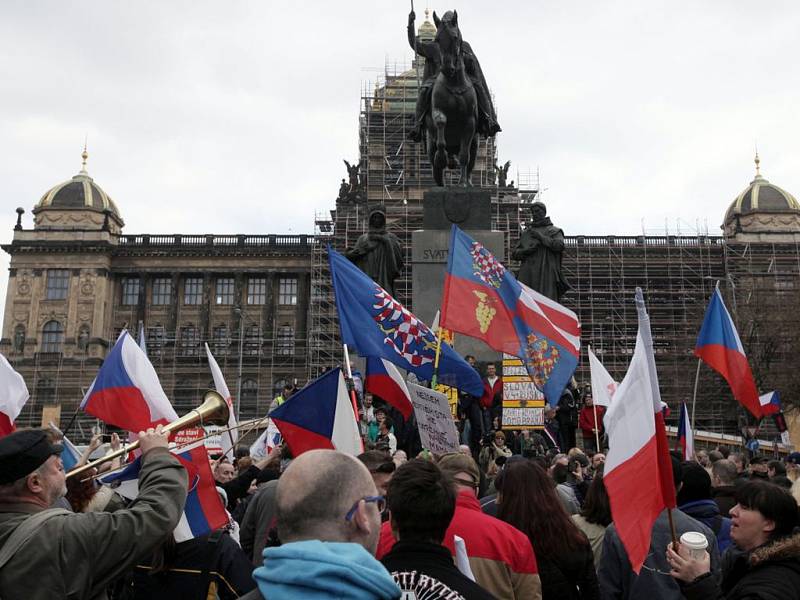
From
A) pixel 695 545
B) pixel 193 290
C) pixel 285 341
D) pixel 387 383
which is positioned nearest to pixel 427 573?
pixel 695 545

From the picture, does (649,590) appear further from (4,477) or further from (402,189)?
(402,189)

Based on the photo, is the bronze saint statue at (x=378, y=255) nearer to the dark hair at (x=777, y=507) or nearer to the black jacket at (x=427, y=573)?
the dark hair at (x=777, y=507)

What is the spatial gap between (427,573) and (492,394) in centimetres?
1001

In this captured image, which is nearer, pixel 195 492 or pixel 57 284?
pixel 195 492

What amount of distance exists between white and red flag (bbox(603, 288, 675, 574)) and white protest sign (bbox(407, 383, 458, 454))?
2.60 m

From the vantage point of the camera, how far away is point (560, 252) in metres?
15.8

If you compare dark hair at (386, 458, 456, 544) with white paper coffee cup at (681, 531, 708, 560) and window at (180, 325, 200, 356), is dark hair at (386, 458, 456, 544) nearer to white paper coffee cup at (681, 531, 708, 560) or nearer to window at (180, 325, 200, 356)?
white paper coffee cup at (681, 531, 708, 560)

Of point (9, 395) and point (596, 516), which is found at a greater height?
point (9, 395)

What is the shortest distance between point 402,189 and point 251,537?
189 ft

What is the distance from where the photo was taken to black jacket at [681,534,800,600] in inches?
150

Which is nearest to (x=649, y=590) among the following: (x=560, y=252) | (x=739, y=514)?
(x=739, y=514)

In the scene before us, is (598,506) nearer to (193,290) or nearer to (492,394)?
(492,394)

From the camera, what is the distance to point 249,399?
72.6 meters

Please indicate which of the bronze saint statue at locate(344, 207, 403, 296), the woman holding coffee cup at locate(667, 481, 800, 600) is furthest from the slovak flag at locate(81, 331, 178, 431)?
the bronze saint statue at locate(344, 207, 403, 296)
